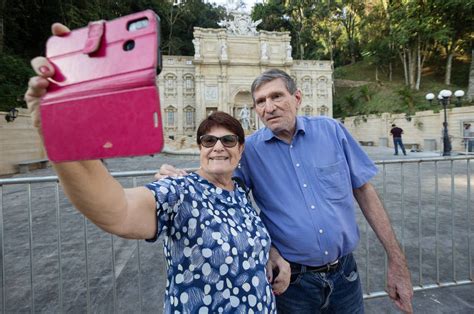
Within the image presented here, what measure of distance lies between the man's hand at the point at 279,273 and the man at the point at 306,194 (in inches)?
3.7

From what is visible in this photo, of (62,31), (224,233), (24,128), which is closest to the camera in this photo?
(62,31)

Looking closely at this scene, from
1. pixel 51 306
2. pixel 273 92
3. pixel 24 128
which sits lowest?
pixel 51 306

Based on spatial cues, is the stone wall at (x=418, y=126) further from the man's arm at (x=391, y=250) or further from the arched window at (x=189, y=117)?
the man's arm at (x=391, y=250)

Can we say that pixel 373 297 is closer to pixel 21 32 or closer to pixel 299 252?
pixel 299 252

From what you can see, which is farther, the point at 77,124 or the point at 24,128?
the point at 24,128

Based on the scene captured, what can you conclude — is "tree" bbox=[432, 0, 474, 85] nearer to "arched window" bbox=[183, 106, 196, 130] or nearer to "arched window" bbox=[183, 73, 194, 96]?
"arched window" bbox=[183, 73, 194, 96]

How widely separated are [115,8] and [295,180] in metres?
27.3

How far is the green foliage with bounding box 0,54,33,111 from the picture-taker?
13.4m

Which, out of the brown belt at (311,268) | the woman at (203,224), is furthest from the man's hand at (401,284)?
the woman at (203,224)

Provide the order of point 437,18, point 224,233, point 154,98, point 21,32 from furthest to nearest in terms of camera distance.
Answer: point 437,18
point 21,32
point 224,233
point 154,98

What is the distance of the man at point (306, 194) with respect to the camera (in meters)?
1.61

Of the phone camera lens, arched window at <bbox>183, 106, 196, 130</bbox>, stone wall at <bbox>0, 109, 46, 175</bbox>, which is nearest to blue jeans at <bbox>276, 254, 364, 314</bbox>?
the phone camera lens

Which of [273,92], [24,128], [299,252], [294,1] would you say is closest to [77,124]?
[273,92]

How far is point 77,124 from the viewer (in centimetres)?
67
